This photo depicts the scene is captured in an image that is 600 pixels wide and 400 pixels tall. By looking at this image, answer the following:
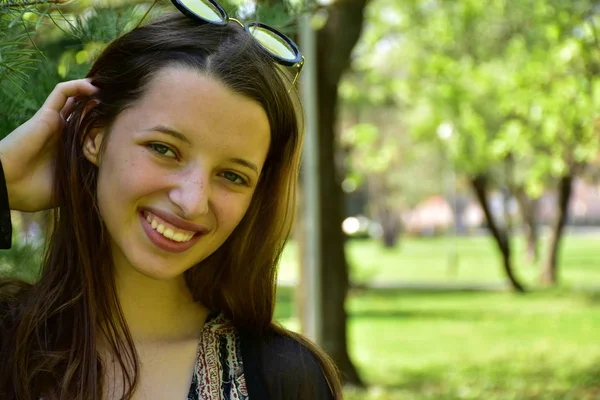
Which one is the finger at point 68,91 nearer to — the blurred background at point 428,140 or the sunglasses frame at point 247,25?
the blurred background at point 428,140

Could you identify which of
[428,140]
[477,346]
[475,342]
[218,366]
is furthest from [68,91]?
[428,140]

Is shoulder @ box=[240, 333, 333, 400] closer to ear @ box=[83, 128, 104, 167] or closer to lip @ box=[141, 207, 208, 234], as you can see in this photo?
lip @ box=[141, 207, 208, 234]

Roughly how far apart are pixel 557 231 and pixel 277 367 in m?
17.0

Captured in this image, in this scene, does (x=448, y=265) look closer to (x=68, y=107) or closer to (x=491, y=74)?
(x=491, y=74)

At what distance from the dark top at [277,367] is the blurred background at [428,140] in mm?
298

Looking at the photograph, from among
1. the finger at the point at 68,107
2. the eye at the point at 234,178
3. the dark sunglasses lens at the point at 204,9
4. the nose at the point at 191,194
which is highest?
the dark sunglasses lens at the point at 204,9

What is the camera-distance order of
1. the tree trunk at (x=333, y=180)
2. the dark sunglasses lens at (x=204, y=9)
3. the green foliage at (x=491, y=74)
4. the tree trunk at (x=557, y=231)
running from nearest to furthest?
the dark sunglasses lens at (x=204, y=9) < the tree trunk at (x=333, y=180) < the green foliage at (x=491, y=74) < the tree trunk at (x=557, y=231)

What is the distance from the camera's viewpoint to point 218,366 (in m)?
1.56

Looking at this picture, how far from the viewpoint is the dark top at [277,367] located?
4.93ft

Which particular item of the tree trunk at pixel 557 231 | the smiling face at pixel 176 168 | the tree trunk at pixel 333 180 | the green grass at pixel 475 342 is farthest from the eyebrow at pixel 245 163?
the tree trunk at pixel 557 231

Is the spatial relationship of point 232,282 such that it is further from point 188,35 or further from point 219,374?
point 188,35

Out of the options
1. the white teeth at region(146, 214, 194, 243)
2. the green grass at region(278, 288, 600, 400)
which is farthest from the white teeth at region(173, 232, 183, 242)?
the green grass at region(278, 288, 600, 400)

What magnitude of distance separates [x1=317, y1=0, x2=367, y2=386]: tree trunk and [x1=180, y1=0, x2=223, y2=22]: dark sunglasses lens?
5806 mm

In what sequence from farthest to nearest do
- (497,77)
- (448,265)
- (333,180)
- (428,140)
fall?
1. (448,265)
2. (428,140)
3. (497,77)
4. (333,180)
